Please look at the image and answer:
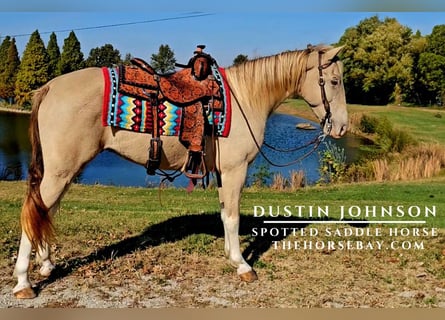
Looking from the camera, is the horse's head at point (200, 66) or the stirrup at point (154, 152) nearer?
the stirrup at point (154, 152)

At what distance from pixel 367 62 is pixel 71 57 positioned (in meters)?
3.05

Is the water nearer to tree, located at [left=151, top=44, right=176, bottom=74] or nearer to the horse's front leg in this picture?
tree, located at [left=151, top=44, right=176, bottom=74]

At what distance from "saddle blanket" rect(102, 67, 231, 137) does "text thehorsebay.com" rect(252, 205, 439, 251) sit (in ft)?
4.56

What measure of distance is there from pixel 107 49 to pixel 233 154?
207cm

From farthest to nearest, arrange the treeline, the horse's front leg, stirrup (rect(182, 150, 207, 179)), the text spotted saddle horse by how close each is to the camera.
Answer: the treeline
the horse's front leg
stirrup (rect(182, 150, 207, 179))
the text spotted saddle horse

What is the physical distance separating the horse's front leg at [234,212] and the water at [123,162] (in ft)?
5.56

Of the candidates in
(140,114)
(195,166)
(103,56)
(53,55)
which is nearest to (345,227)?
(195,166)

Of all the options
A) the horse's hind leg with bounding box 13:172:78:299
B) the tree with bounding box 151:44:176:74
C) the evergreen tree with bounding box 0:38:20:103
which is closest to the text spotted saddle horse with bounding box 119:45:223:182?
the horse's hind leg with bounding box 13:172:78:299

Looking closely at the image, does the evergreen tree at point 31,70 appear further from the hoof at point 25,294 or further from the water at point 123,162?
the hoof at point 25,294

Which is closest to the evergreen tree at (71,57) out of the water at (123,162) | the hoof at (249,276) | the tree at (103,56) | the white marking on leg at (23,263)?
the tree at (103,56)

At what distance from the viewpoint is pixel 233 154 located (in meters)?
3.46

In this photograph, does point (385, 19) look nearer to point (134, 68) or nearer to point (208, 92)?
point (208, 92)

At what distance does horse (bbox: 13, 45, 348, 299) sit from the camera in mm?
3104

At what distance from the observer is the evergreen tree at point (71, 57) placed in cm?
473
